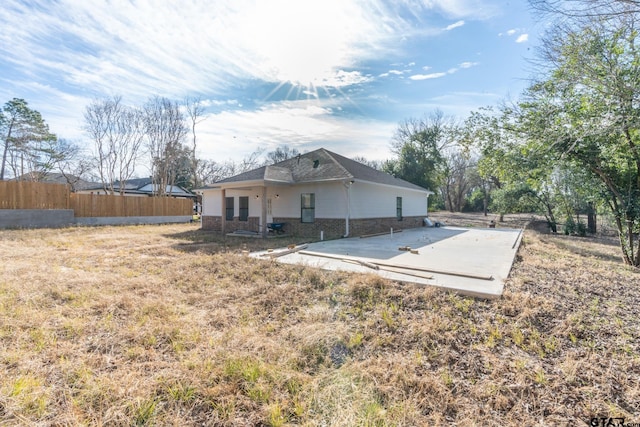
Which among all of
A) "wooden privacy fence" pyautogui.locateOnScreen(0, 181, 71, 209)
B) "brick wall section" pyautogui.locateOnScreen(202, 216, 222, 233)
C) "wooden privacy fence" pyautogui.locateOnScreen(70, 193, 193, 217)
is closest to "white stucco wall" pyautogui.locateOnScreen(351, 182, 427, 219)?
"brick wall section" pyautogui.locateOnScreen(202, 216, 222, 233)

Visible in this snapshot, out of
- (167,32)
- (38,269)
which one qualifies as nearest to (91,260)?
(38,269)

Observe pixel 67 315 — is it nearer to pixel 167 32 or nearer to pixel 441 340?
pixel 441 340

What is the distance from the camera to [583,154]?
878cm

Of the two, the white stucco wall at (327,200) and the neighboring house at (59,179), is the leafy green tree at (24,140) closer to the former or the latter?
the neighboring house at (59,179)

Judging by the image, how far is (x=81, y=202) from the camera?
1830 centimetres

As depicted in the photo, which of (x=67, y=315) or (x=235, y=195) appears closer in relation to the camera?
(x=67, y=315)

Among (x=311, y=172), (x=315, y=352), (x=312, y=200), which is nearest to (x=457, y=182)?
(x=311, y=172)

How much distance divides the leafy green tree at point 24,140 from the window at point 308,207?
84.5ft

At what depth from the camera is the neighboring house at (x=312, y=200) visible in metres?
12.2

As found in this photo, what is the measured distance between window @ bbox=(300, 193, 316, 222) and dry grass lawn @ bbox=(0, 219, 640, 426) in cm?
732

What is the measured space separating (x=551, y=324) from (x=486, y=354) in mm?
1279

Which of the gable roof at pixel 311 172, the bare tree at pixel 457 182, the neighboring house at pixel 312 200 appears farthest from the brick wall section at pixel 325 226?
the bare tree at pixel 457 182

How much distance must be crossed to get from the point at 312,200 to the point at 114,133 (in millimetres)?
22748

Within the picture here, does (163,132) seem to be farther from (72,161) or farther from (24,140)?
(72,161)
